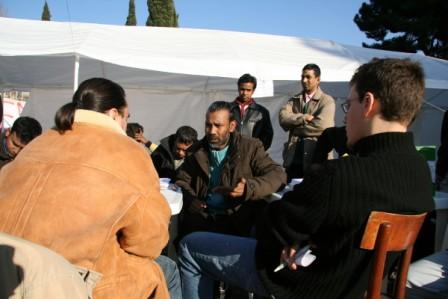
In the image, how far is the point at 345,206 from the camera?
1295 mm

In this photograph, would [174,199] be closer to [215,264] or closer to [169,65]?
[215,264]

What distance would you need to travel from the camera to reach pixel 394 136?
138 centimetres

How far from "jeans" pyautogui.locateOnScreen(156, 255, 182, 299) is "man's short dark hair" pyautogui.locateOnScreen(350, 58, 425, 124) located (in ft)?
3.96

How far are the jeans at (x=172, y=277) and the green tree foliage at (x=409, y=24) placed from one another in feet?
48.7

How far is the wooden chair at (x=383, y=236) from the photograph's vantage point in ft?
4.27

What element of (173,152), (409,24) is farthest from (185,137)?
(409,24)

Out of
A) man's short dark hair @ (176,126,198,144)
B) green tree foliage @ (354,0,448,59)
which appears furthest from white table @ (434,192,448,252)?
green tree foliage @ (354,0,448,59)

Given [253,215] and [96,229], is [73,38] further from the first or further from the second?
[96,229]

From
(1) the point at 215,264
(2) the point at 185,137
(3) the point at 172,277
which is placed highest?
(2) the point at 185,137

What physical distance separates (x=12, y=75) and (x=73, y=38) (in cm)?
290

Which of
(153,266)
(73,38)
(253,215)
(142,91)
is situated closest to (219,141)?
(253,215)

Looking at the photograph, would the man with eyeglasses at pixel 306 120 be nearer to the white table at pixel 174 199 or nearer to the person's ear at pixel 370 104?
the white table at pixel 174 199

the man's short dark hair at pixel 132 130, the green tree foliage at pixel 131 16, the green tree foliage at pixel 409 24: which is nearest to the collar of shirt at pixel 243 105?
the man's short dark hair at pixel 132 130

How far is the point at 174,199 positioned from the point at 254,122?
7.09 feet
